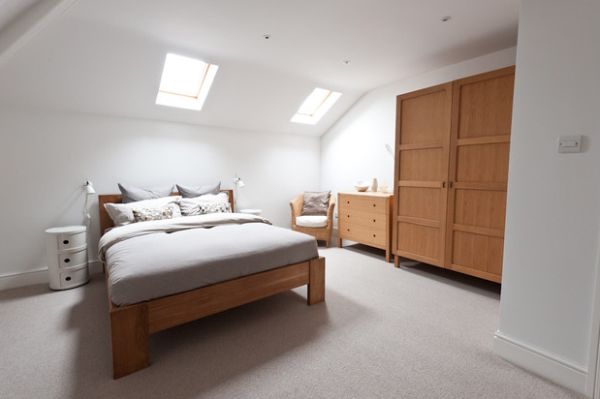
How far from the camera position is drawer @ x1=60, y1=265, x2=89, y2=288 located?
2.76 metres

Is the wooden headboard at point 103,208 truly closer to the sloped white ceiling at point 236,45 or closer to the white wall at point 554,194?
the sloped white ceiling at point 236,45

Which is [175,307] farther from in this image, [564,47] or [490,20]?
[490,20]

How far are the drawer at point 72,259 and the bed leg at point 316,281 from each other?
2.35 metres

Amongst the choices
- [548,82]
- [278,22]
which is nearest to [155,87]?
[278,22]

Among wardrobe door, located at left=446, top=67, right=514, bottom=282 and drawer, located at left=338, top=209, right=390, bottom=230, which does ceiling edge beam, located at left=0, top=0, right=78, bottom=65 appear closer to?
wardrobe door, located at left=446, top=67, right=514, bottom=282

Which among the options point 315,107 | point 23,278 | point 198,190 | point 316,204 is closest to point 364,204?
point 316,204

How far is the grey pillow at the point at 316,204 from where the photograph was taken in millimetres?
4594

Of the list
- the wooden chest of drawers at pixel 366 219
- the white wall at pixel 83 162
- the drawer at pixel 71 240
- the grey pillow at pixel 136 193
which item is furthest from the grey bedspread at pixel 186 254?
the wooden chest of drawers at pixel 366 219

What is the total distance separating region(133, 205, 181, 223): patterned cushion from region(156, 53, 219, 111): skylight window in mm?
1334

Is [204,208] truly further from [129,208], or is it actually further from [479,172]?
[479,172]

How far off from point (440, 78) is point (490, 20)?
3.34 ft

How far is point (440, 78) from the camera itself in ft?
11.3

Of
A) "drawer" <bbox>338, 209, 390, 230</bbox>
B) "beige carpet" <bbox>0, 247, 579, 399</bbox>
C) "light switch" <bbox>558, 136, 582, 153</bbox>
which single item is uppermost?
"light switch" <bbox>558, 136, 582, 153</bbox>

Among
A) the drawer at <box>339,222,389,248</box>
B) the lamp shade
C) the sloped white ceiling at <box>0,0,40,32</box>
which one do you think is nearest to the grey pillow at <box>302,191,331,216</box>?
the drawer at <box>339,222,389,248</box>
